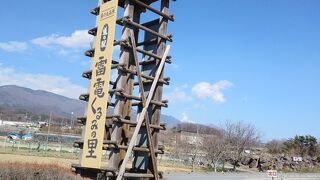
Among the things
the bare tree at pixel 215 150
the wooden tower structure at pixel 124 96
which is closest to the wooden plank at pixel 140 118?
the wooden tower structure at pixel 124 96

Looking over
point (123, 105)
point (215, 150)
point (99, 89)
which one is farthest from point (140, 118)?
point (215, 150)

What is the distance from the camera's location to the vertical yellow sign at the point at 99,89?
7.34 metres

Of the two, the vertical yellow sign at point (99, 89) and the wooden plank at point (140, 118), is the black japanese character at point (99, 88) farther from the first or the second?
the wooden plank at point (140, 118)

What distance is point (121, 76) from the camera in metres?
7.59

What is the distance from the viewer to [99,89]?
7547 millimetres

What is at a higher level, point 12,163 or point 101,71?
point 101,71

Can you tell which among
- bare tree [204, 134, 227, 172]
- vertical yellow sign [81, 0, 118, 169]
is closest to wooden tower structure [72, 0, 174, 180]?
vertical yellow sign [81, 0, 118, 169]


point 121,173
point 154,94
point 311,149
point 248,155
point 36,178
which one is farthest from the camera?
point 311,149

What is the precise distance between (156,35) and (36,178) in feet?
12.3

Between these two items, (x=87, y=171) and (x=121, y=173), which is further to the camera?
(x=87, y=171)

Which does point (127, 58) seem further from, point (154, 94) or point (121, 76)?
point (154, 94)

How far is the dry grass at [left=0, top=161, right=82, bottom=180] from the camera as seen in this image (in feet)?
20.7

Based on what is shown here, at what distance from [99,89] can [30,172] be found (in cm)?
197

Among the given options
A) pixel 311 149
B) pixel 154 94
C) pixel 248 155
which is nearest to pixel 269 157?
pixel 248 155
